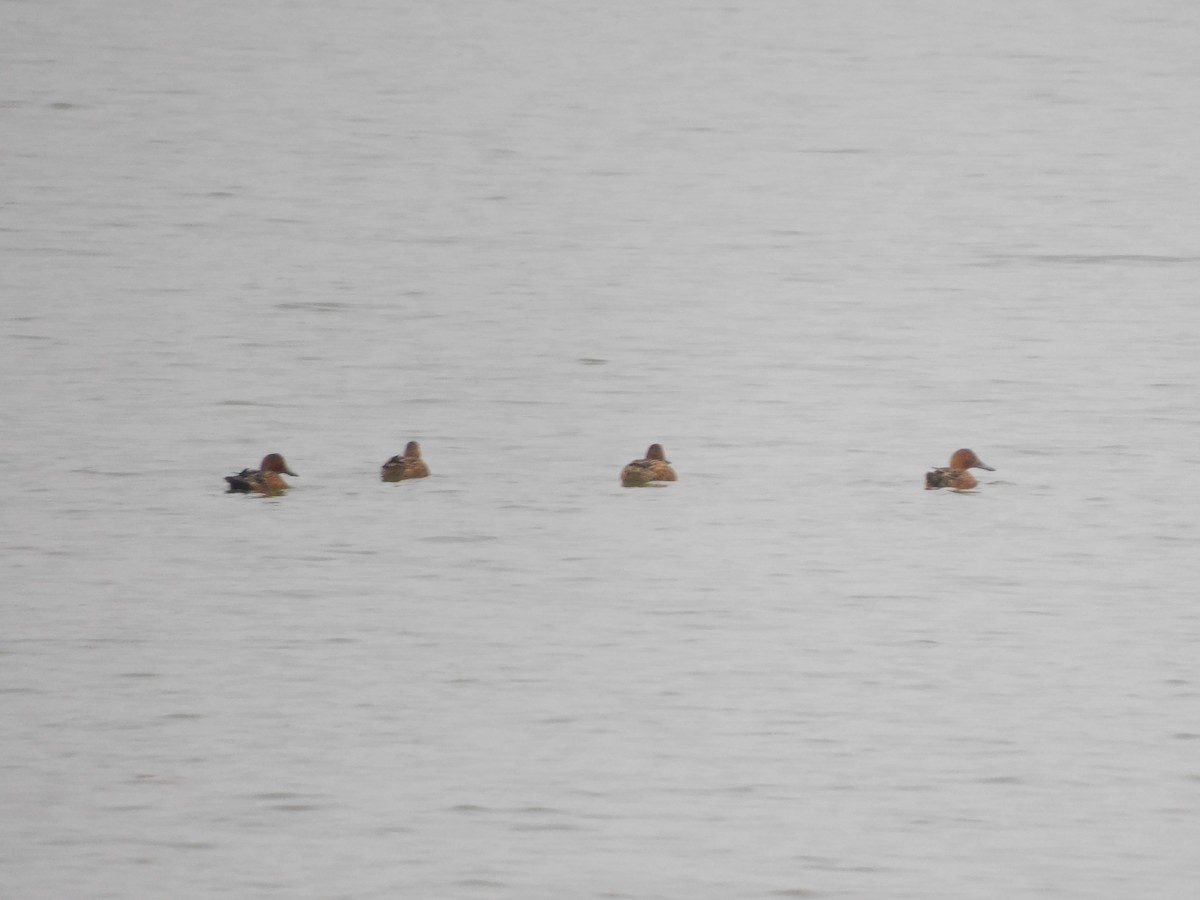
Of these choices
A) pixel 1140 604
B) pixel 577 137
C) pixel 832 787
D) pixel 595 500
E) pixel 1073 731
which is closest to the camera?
pixel 832 787

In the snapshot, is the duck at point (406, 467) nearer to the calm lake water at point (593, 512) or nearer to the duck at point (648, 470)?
the calm lake water at point (593, 512)

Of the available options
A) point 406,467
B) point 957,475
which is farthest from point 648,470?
point 957,475

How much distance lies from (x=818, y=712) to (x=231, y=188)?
1437 centimetres

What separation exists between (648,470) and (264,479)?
5.99 feet

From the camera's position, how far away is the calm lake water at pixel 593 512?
5750 millimetres

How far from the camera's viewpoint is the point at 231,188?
19.8 m

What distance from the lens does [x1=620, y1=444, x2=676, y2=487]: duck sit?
9.34 metres

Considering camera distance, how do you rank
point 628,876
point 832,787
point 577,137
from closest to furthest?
point 628,876 < point 832,787 < point 577,137

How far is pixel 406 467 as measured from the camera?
30.6 feet

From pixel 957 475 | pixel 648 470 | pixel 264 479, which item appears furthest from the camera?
pixel 648 470

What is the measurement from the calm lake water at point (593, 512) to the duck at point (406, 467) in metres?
0.08

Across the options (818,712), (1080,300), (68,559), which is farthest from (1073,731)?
(1080,300)

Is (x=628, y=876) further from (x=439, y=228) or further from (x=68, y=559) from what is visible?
(x=439, y=228)

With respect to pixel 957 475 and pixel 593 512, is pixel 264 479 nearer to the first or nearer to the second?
pixel 593 512
